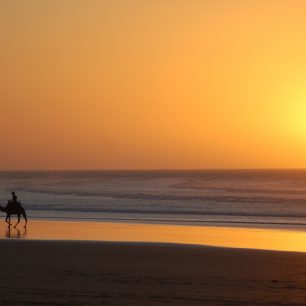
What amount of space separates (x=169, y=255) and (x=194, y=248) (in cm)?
183

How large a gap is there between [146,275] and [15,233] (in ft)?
37.7

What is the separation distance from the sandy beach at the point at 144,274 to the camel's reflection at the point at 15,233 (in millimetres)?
1934

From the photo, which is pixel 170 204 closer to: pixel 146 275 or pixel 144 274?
pixel 144 274

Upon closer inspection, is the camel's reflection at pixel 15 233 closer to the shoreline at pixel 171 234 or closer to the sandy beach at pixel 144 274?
the shoreline at pixel 171 234

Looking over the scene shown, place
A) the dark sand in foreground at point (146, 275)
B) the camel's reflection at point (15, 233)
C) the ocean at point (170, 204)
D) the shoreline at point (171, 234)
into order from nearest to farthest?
the dark sand in foreground at point (146, 275) < the shoreline at point (171, 234) < the camel's reflection at point (15, 233) < the ocean at point (170, 204)

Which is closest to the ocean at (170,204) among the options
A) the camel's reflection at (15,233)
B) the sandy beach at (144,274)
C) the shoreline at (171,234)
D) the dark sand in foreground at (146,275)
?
the shoreline at (171,234)

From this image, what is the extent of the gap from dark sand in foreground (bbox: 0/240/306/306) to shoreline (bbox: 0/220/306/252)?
88.4 inches

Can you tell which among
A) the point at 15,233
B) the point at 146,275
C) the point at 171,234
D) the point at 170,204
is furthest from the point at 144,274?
the point at 170,204

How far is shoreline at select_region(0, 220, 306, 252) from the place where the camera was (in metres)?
20.3

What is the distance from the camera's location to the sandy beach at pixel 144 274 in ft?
34.3

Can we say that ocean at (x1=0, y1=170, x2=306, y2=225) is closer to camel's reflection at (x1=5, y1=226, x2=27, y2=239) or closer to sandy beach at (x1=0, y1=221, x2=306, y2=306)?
camel's reflection at (x1=5, y1=226, x2=27, y2=239)

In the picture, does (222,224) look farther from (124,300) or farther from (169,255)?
(124,300)

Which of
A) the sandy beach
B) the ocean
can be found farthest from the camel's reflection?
the ocean

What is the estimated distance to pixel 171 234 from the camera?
23.5 metres
